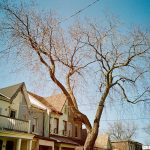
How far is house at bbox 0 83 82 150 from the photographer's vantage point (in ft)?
64.2

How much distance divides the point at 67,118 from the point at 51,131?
4003 millimetres

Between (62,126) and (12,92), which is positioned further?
(62,126)

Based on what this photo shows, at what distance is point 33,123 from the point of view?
82.3ft

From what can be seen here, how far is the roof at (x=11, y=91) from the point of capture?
22219 mm

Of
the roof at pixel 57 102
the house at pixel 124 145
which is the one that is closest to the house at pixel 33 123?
the roof at pixel 57 102

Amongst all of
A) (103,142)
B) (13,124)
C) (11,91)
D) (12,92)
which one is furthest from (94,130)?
(103,142)

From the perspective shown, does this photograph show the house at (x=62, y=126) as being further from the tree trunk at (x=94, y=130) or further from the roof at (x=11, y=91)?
the tree trunk at (x=94, y=130)

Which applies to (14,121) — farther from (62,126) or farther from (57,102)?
(57,102)

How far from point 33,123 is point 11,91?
4737 mm

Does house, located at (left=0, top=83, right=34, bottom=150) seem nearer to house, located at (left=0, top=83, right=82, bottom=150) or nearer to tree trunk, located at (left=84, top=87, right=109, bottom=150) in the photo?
house, located at (left=0, top=83, right=82, bottom=150)

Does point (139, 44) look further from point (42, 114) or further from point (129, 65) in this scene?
point (42, 114)

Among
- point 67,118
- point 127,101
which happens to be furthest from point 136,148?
point 127,101

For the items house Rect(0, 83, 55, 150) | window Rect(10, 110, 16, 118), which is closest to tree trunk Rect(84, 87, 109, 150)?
house Rect(0, 83, 55, 150)

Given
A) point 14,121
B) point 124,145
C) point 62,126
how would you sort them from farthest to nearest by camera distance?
1. point 124,145
2. point 62,126
3. point 14,121
